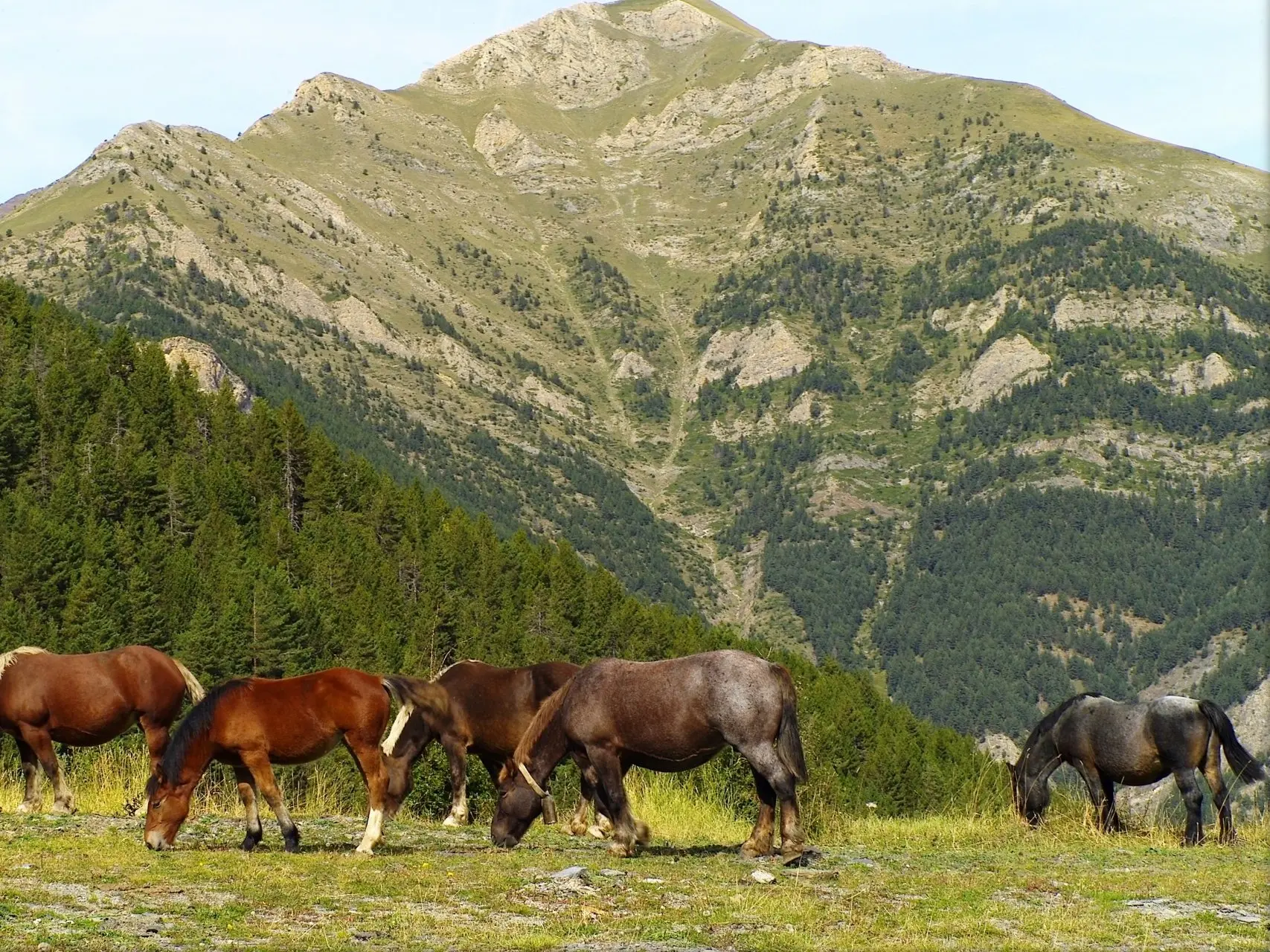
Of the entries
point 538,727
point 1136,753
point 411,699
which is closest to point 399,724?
point 411,699

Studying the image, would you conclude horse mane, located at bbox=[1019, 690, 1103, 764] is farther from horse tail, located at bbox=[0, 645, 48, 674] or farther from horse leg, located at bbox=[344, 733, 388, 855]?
horse tail, located at bbox=[0, 645, 48, 674]

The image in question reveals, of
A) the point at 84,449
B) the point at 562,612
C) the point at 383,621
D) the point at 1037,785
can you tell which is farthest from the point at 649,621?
the point at 1037,785

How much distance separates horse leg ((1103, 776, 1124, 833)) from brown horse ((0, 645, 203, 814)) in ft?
47.9

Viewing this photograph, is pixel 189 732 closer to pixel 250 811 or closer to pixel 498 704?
pixel 250 811

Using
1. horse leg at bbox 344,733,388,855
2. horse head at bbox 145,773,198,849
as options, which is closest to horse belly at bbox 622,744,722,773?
horse leg at bbox 344,733,388,855

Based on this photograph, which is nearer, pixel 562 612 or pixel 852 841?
pixel 852 841

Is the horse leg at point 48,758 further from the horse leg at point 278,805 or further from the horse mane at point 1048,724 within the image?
the horse mane at point 1048,724

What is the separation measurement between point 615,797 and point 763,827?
1941 mm

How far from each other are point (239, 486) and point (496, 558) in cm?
2692

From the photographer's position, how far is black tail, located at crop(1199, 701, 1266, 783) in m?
21.9

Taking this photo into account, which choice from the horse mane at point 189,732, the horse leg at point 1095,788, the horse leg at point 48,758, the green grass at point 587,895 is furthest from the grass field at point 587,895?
the horse leg at point 1095,788

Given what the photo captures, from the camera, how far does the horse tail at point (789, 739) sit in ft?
56.0

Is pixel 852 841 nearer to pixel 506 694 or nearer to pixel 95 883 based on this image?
pixel 506 694

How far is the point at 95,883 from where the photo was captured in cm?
1405
